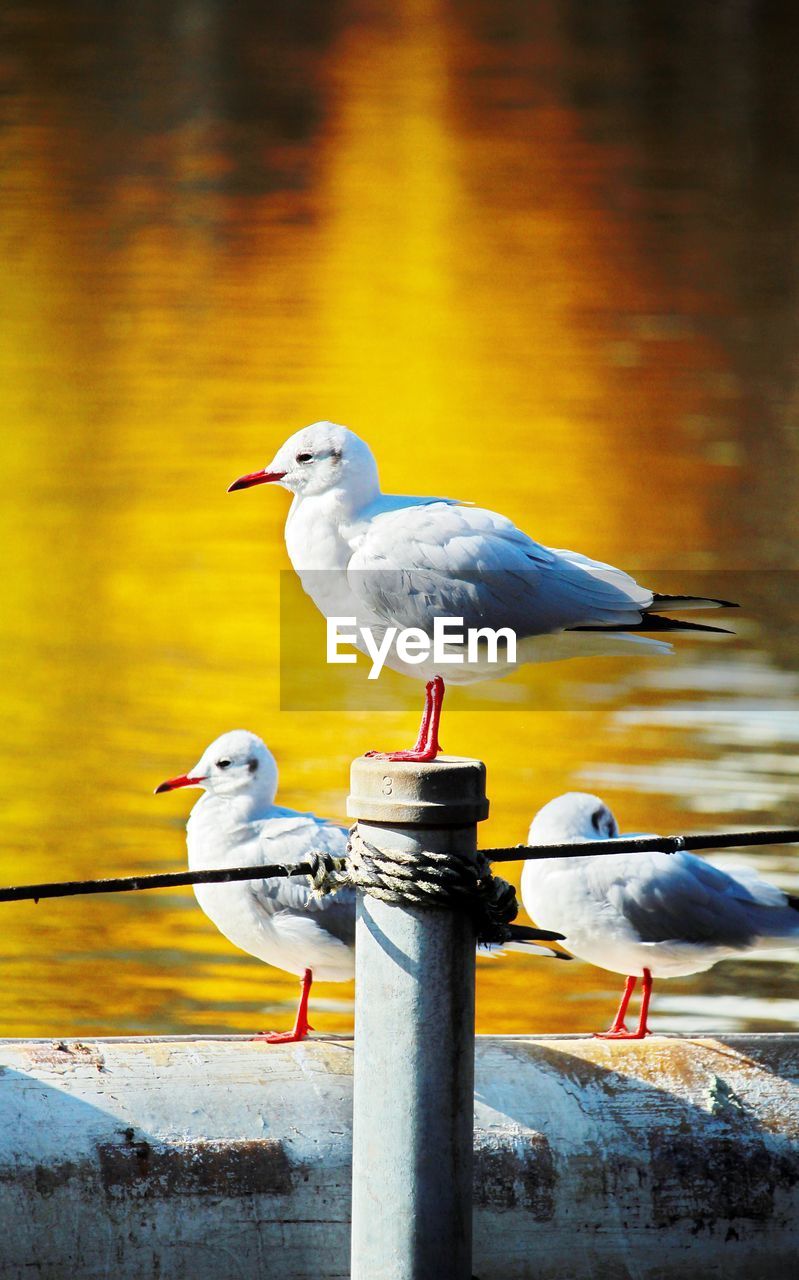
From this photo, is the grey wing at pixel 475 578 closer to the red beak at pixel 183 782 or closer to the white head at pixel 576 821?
the white head at pixel 576 821

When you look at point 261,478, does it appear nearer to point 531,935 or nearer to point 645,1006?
point 531,935

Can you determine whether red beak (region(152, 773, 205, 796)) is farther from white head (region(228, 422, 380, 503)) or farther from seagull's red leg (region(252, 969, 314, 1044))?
white head (region(228, 422, 380, 503))

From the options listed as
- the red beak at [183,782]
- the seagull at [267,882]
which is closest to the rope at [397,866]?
the seagull at [267,882]

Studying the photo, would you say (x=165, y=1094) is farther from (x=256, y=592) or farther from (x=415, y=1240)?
(x=256, y=592)

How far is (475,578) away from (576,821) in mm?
1187

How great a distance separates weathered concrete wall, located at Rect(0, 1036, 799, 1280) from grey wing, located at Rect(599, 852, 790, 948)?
78cm

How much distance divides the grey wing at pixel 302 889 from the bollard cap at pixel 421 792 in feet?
4.26

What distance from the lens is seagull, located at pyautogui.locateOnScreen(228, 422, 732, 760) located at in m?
3.04

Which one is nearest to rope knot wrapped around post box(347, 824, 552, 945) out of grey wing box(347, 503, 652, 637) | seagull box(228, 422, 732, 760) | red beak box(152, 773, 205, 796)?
seagull box(228, 422, 732, 760)

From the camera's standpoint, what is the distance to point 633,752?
7836 millimetres

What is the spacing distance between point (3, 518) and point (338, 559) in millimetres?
8009

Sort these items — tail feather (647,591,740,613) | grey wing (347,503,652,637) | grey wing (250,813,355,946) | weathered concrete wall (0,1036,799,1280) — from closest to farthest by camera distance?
weathered concrete wall (0,1036,799,1280), grey wing (347,503,652,637), tail feather (647,591,740,613), grey wing (250,813,355,946)

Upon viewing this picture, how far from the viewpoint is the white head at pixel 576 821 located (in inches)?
163

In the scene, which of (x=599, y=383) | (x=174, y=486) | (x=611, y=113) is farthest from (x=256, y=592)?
(x=611, y=113)
